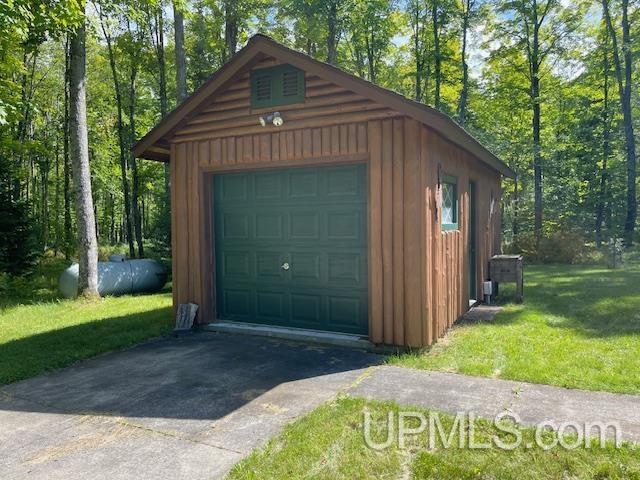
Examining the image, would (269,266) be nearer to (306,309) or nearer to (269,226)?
(269,226)

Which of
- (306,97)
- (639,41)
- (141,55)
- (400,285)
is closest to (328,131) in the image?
(306,97)

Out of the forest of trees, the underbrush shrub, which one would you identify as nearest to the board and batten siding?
the forest of trees

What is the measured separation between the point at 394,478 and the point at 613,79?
26.0 m

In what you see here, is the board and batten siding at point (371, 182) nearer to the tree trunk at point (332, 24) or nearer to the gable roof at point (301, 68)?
the gable roof at point (301, 68)

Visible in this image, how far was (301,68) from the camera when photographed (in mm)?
5750

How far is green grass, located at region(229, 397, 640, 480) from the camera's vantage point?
2672 millimetres

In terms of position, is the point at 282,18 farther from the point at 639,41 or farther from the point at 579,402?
the point at 579,402

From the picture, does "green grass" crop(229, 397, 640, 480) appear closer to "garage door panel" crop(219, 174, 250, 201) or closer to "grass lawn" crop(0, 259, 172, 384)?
"grass lawn" crop(0, 259, 172, 384)

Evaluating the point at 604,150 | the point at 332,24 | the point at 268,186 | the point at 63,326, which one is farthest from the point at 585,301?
the point at 604,150

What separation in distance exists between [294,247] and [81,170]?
642cm

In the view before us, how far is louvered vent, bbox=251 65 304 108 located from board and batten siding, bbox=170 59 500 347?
0.36 feet

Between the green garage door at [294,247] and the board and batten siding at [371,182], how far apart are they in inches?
9.3

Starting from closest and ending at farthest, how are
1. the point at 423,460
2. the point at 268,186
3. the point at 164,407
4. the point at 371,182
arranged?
the point at 423,460 → the point at 164,407 → the point at 371,182 → the point at 268,186

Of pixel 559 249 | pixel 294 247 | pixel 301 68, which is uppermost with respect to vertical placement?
pixel 301 68
